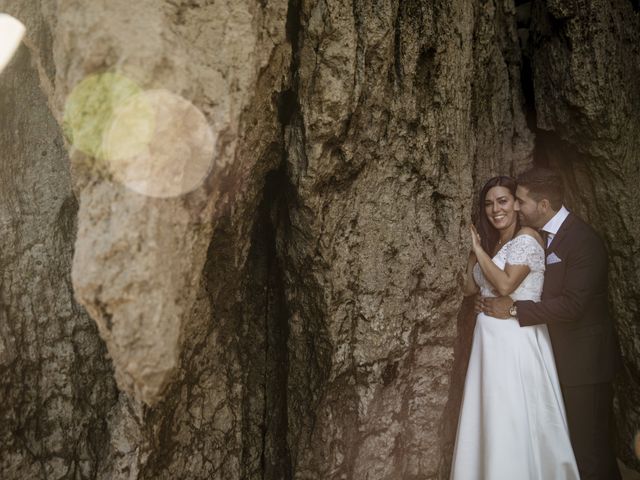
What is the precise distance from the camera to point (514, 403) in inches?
148

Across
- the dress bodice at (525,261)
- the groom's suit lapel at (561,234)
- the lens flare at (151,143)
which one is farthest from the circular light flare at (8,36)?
the groom's suit lapel at (561,234)

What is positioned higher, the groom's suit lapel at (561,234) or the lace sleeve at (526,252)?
the groom's suit lapel at (561,234)

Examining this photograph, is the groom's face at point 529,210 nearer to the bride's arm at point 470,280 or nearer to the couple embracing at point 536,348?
the couple embracing at point 536,348

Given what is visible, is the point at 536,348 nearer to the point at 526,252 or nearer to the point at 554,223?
the point at 526,252

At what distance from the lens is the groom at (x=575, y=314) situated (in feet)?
12.6

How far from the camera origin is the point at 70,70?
2357 millimetres

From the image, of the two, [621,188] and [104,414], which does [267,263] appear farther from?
[621,188]

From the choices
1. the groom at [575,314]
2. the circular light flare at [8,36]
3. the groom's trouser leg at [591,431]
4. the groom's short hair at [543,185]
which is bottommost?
the groom's trouser leg at [591,431]

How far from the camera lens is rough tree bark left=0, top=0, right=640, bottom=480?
9.25ft

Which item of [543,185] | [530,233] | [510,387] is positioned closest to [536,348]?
[510,387]

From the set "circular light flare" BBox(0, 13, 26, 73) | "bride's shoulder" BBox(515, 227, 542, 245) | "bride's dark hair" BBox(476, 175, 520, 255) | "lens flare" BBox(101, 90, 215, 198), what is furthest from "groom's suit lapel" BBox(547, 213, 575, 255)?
"circular light flare" BBox(0, 13, 26, 73)

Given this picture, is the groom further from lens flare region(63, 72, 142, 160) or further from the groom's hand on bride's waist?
lens flare region(63, 72, 142, 160)

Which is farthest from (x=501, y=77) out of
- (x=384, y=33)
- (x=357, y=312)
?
(x=357, y=312)

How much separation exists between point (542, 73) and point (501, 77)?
0.36 metres
